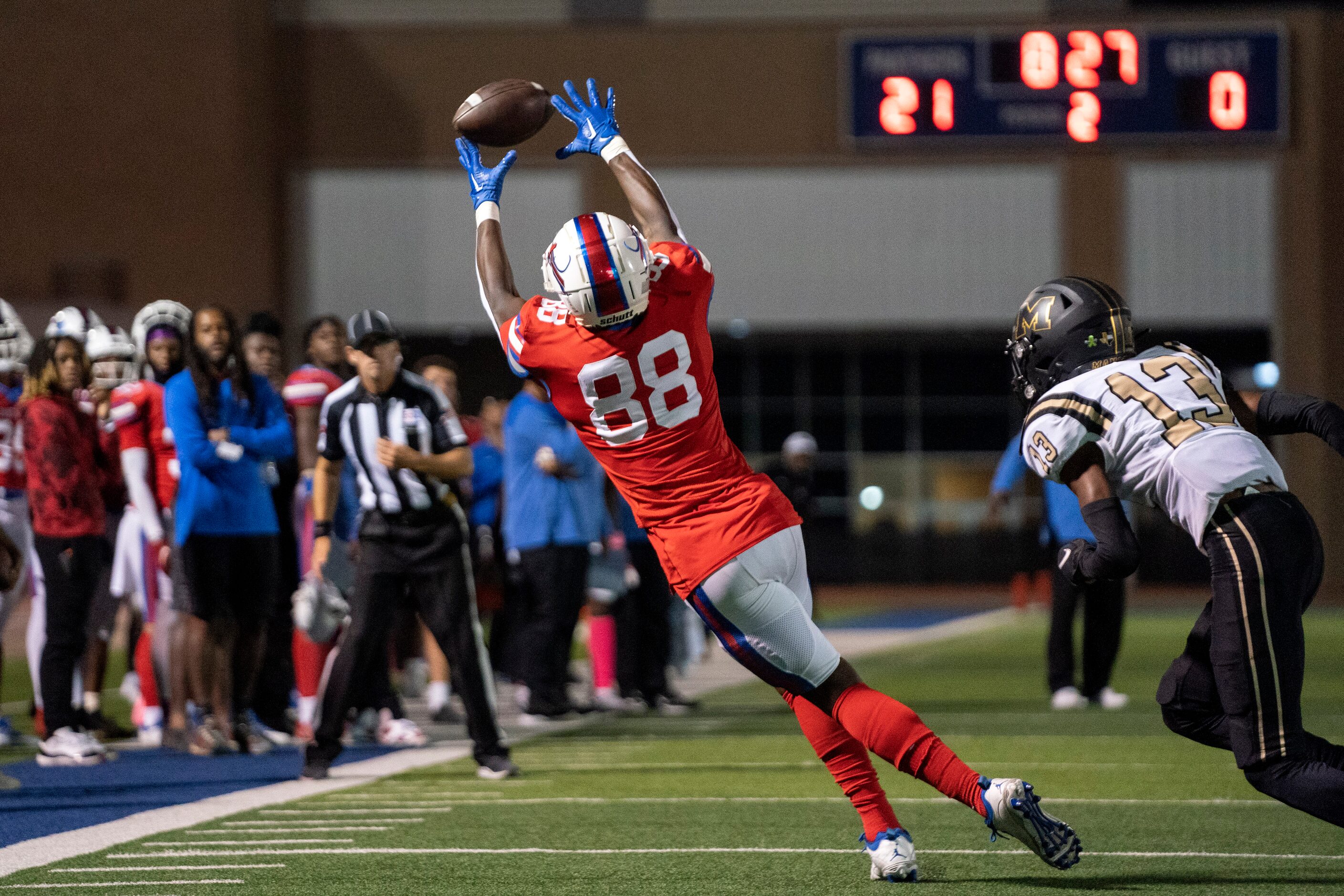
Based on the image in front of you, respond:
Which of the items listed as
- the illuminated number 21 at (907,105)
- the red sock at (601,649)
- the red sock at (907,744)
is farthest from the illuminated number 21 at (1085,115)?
the red sock at (907,744)

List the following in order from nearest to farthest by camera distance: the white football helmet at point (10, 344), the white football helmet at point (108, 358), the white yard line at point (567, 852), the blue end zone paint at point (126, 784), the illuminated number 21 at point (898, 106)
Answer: the white yard line at point (567, 852) < the blue end zone paint at point (126, 784) < the white football helmet at point (10, 344) < the white football helmet at point (108, 358) < the illuminated number 21 at point (898, 106)

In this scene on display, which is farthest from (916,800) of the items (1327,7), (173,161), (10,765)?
(1327,7)

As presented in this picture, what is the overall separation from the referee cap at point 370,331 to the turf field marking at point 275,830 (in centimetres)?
232

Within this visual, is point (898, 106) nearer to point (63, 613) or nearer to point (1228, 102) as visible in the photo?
point (1228, 102)

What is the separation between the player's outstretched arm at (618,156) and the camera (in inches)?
215

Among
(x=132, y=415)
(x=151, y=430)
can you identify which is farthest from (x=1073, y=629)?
(x=132, y=415)

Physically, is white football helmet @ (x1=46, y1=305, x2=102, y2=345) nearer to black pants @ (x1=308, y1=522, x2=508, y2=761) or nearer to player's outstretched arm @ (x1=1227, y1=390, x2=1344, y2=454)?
black pants @ (x1=308, y1=522, x2=508, y2=761)

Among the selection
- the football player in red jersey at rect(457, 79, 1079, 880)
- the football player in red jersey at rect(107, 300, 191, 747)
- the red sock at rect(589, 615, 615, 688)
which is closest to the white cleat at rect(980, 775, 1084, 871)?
the football player in red jersey at rect(457, 79, 1079, 880)

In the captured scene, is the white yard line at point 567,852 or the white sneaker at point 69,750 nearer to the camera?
the white yard line at point 567,852

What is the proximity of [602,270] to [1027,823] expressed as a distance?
6.14 feet

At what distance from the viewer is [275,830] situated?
6113mm

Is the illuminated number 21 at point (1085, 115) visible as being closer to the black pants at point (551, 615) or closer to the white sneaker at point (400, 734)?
the black pants at point (551, 615)

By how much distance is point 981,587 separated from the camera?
30344 mm

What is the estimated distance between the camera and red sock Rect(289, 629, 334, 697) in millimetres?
8930
